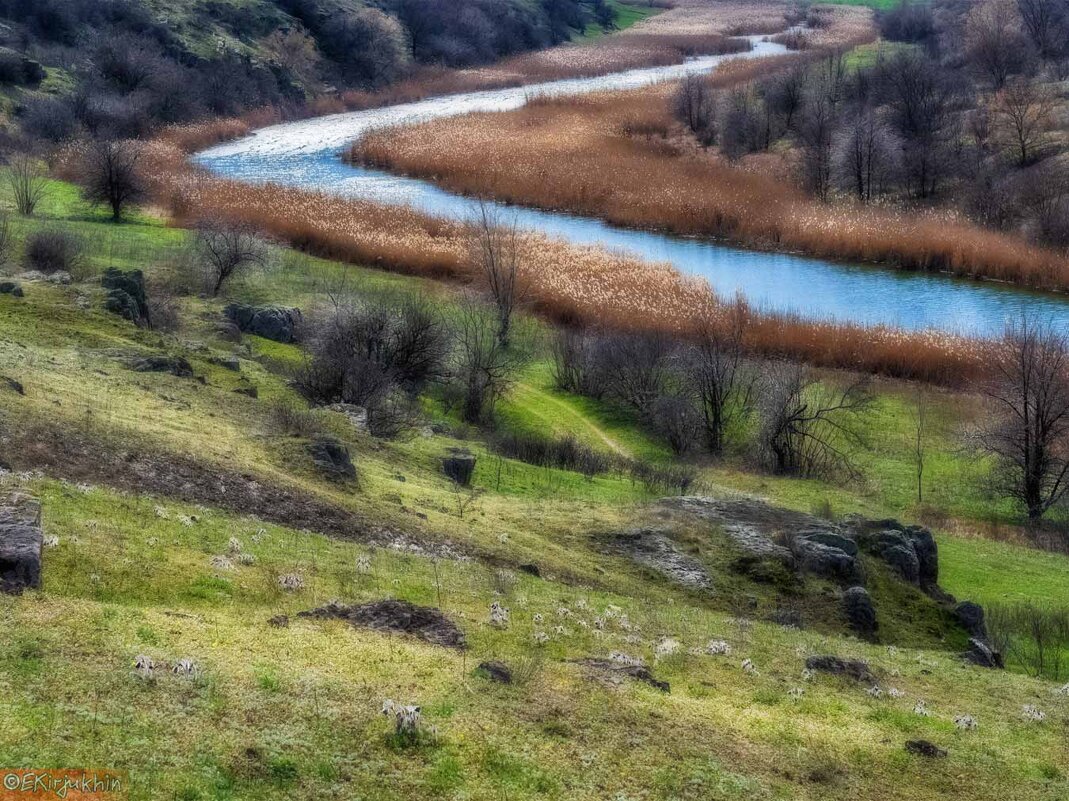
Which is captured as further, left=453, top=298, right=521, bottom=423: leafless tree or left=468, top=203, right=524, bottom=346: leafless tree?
left=468, top=203, right=524, bottom=346: leafless tree

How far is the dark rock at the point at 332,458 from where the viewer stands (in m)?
23.7

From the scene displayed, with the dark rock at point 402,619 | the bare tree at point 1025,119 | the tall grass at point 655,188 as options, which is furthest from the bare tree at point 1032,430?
the bare tree at point 1025,119

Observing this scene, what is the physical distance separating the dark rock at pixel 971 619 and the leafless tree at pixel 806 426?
68.3 feet

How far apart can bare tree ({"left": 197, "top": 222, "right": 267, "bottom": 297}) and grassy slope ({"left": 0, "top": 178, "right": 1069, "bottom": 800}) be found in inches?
1150

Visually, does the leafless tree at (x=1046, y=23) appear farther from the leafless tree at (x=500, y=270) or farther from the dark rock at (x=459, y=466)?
the dark rock at (x=459, y=466)

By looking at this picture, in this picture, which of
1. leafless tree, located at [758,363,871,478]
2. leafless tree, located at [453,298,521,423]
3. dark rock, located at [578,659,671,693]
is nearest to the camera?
dark rock, located at [578,659,671,693]

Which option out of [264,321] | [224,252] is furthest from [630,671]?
[224,252]

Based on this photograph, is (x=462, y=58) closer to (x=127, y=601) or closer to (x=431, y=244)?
(x=431, y=244)

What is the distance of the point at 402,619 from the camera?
48.8 feet

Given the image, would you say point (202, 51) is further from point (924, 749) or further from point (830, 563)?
point (924, 749)

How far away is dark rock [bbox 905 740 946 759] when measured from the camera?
13281mm

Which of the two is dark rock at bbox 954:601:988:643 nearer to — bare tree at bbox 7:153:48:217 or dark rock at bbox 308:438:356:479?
dark rock at bbox 308:438:356:479

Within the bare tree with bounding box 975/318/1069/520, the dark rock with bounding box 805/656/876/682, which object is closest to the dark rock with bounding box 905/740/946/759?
the dark rock with bounding box 805/656/876/682

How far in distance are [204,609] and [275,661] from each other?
217 cm
